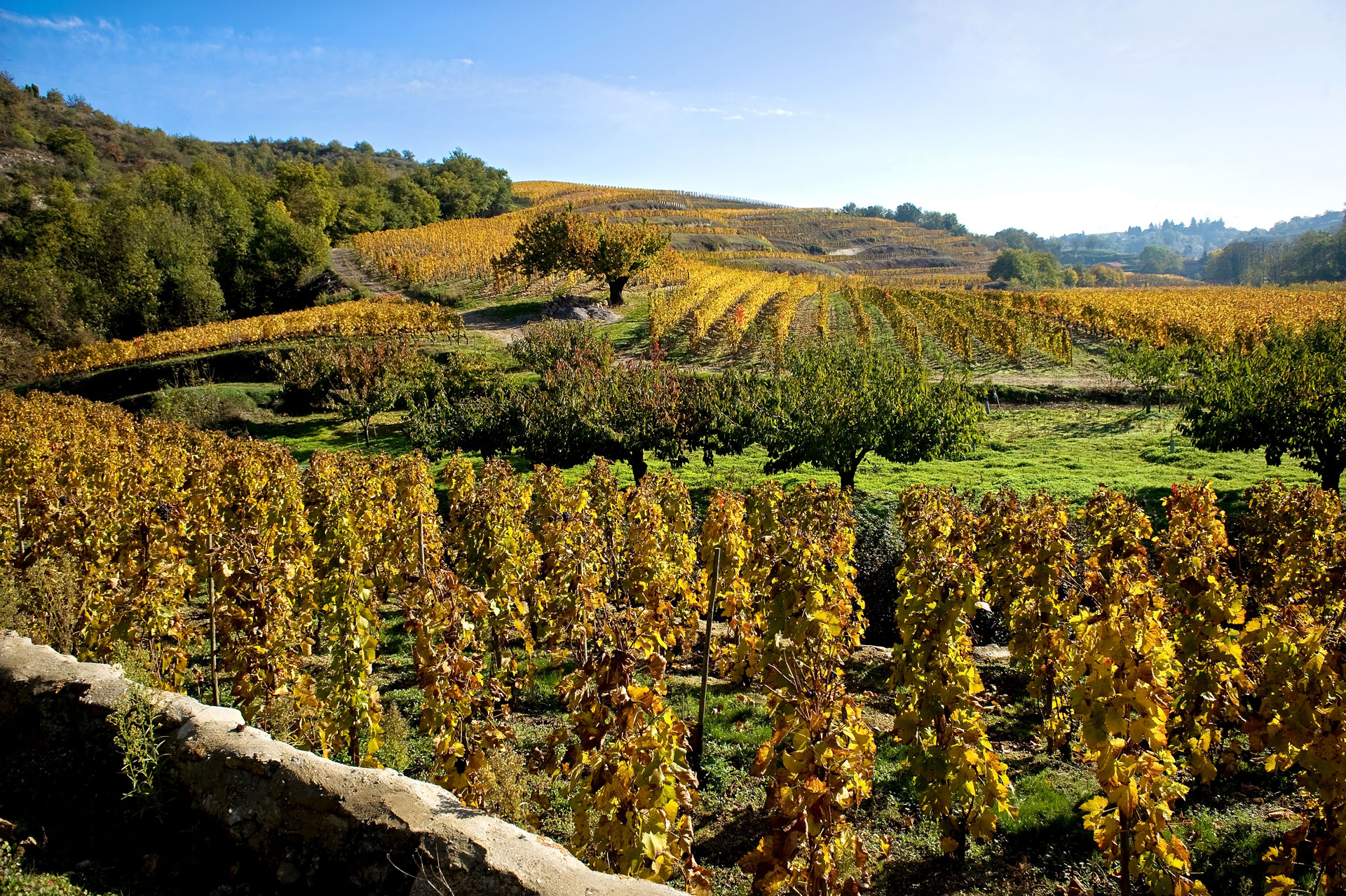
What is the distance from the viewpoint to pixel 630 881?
3307 mm

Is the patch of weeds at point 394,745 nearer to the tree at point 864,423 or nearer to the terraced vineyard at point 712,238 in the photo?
the tree at point 864,423

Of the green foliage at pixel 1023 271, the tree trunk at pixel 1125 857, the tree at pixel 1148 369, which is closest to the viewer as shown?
the tree trunk at pixel 1125 857

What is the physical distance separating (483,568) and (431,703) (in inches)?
130

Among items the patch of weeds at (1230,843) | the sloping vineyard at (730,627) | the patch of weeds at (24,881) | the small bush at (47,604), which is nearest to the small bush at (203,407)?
the sloping vineyard at (730,627)

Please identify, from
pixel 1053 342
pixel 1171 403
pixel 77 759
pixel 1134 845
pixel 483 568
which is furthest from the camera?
pixel 1053 342

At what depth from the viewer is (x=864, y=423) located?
15.0m

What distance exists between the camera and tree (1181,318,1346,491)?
1412 cm

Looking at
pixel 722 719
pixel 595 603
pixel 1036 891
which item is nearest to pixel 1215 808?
pixel 1036 891

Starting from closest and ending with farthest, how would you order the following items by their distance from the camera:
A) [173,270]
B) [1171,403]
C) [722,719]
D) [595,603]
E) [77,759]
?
[77,759], [595,603], [722,719], [1171,403], [173,270]

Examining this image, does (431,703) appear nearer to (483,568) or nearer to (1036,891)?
(483,568)

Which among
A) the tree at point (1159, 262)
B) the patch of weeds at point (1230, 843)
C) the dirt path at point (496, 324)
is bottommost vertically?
the patch of weeds at point (1230, 843)

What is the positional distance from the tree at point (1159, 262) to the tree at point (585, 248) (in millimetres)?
165766

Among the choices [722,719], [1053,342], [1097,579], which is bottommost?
[722,719]

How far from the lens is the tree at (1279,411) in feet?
46.3
